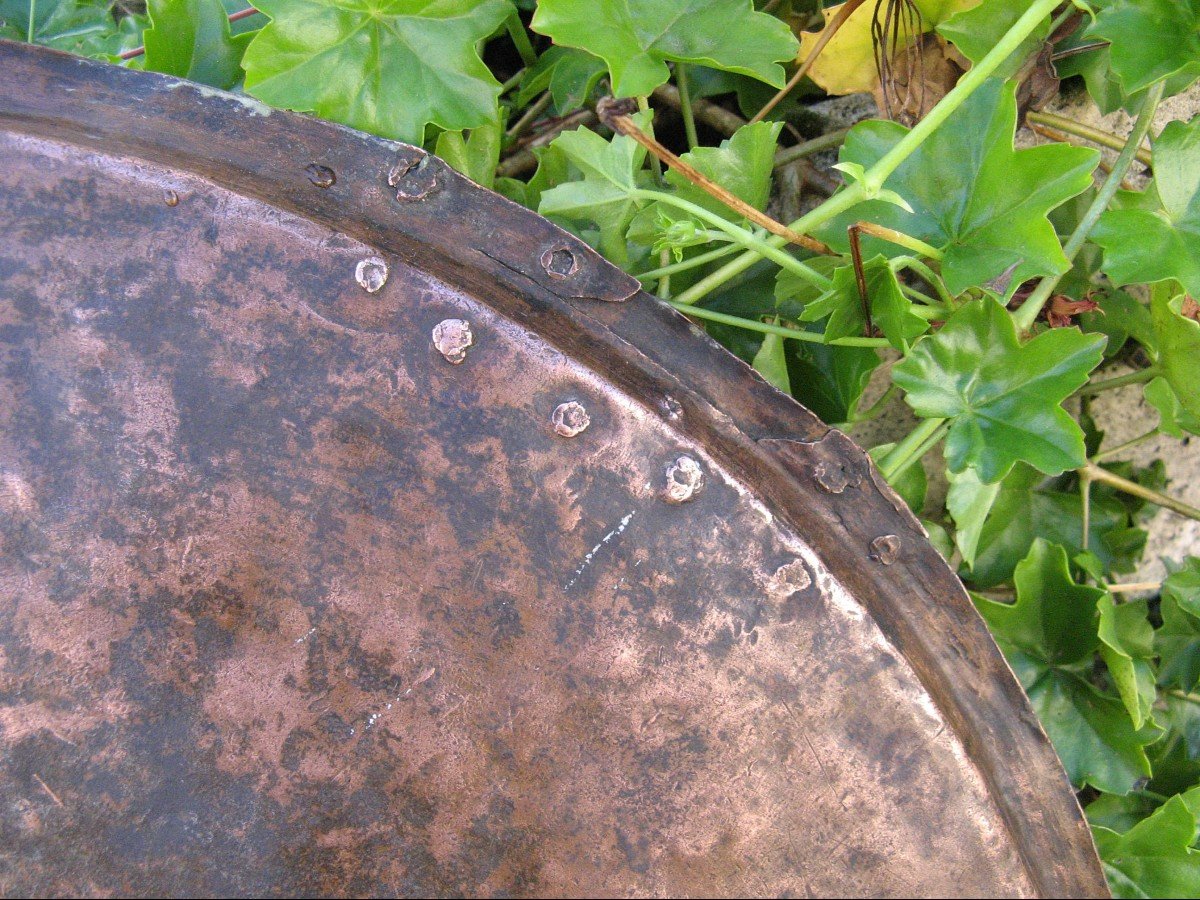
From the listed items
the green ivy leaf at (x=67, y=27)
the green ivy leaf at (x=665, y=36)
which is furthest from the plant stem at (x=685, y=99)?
the green ivy leaf at (x=67, y=27)

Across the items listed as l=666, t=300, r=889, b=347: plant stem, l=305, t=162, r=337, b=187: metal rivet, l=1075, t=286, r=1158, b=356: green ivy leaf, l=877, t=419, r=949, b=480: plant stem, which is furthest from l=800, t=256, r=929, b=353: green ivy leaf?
l=305, t=162, r=337, b=187: metal rivet

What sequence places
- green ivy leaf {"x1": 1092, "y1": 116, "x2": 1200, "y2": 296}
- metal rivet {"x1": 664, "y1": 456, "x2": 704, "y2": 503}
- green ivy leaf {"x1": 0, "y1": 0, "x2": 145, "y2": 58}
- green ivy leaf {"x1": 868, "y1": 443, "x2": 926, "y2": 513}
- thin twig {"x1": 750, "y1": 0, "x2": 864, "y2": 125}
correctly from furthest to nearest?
green ivy leaf {"x1": 0, "y1": 0, "x2": 145, "y2": 58} → green ivy leaf {"x1": 868, "y1": 443, "x2": 926, "y2": 513} → thin twig {"x1": 750, "y1": 0, "x2": 864, "y2": 125} → green ivy leaf {"x1": 1092, "y1": 116, "x2": 1200, "y2": 296} → metal rivet {"x1": 664, "y1": 456, "x2": 704, "y2": 503}

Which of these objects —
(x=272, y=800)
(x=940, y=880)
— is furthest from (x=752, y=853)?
(x=272, y=800)

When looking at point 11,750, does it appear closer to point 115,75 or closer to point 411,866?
point 411,866

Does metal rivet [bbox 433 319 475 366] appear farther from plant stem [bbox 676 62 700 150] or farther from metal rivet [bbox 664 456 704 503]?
plant stem [bbox 676 62 700 150]

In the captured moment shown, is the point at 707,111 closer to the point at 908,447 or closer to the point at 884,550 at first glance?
the point at 908,447

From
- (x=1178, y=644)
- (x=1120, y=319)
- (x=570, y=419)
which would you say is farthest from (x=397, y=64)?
(x=1178, y=644)
